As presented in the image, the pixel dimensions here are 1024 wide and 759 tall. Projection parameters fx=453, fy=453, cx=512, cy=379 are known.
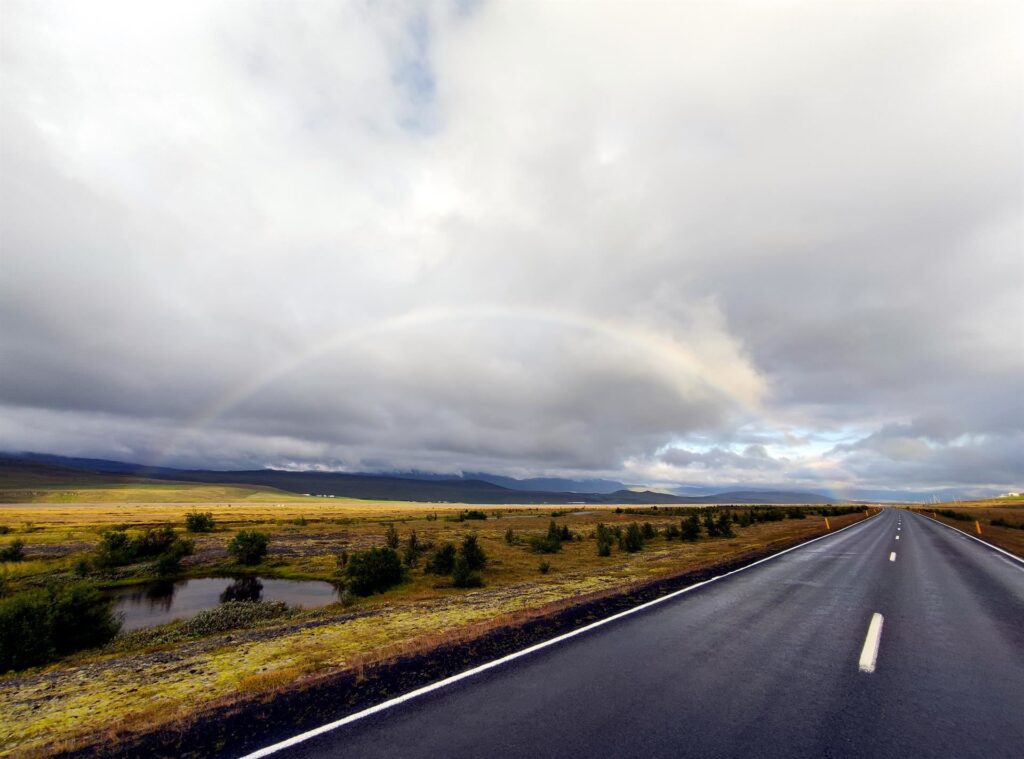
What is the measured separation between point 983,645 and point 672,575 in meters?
8.51

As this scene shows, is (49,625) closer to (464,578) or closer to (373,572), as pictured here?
(373,572)

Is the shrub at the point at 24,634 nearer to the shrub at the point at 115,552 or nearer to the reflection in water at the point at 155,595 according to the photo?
the reflection in water at the point at 155,595

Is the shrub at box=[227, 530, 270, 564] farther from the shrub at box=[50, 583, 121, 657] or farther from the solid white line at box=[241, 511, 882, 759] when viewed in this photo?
the solid white line at box=[241, 511, 882, 759]

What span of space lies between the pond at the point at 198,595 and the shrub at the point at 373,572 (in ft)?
4.06

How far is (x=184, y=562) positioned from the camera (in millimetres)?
31875

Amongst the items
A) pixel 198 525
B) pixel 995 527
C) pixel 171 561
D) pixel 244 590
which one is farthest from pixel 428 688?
pixel 995 527

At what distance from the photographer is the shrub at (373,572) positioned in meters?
21.2

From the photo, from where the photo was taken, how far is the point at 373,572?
21.6m

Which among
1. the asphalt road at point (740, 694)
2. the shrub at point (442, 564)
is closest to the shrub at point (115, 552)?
the shrub at point (442, 564)

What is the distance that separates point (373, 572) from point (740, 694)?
61.4ft

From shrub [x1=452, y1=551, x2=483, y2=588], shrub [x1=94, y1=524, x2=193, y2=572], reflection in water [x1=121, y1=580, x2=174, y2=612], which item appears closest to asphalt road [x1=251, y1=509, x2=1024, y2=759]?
shrub [x1=452, y1=551, x2=483, y2=588]

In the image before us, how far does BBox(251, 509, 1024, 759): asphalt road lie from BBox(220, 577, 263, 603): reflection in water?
2021 cm

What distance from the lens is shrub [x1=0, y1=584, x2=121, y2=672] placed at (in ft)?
39.0

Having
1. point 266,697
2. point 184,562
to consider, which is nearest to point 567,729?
point 266,697
